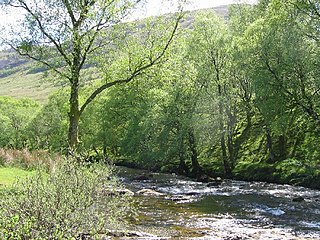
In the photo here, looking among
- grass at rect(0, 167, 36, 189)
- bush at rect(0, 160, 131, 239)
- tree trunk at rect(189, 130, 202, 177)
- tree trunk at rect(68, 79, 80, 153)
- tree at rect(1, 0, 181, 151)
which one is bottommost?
tree trunk at rect(189, 130, 202, 177)

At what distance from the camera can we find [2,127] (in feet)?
322

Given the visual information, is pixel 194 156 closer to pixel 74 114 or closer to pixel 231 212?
pixel 231 212

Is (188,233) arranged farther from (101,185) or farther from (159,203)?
(159,203)

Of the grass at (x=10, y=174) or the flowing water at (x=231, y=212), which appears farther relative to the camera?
the grass at (x=10, y=174)

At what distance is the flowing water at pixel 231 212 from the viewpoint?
18750 mm

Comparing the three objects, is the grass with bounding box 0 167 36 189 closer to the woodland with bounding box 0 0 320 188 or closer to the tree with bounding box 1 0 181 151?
the woodland with bounding box 0 0 320 188

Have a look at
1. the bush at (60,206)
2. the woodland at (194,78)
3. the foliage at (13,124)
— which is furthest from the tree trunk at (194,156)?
the foliage at (13,124)

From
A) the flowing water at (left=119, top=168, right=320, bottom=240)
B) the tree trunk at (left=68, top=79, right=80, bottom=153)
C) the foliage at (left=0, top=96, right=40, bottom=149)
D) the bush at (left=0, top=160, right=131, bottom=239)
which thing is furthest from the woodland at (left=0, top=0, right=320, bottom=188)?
the foliage at (left=0, top=96, right=40, bottom=149)

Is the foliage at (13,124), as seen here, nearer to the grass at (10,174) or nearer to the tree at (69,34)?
the grass at (10,174)

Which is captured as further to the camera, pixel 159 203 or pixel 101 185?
pixel 159 203

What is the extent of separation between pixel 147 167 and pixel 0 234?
49554 millimetres

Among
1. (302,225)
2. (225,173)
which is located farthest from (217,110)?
(302,225)

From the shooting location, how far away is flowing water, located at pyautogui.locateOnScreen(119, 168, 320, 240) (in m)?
18.8

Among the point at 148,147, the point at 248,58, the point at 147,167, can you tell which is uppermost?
the point at 248,58
